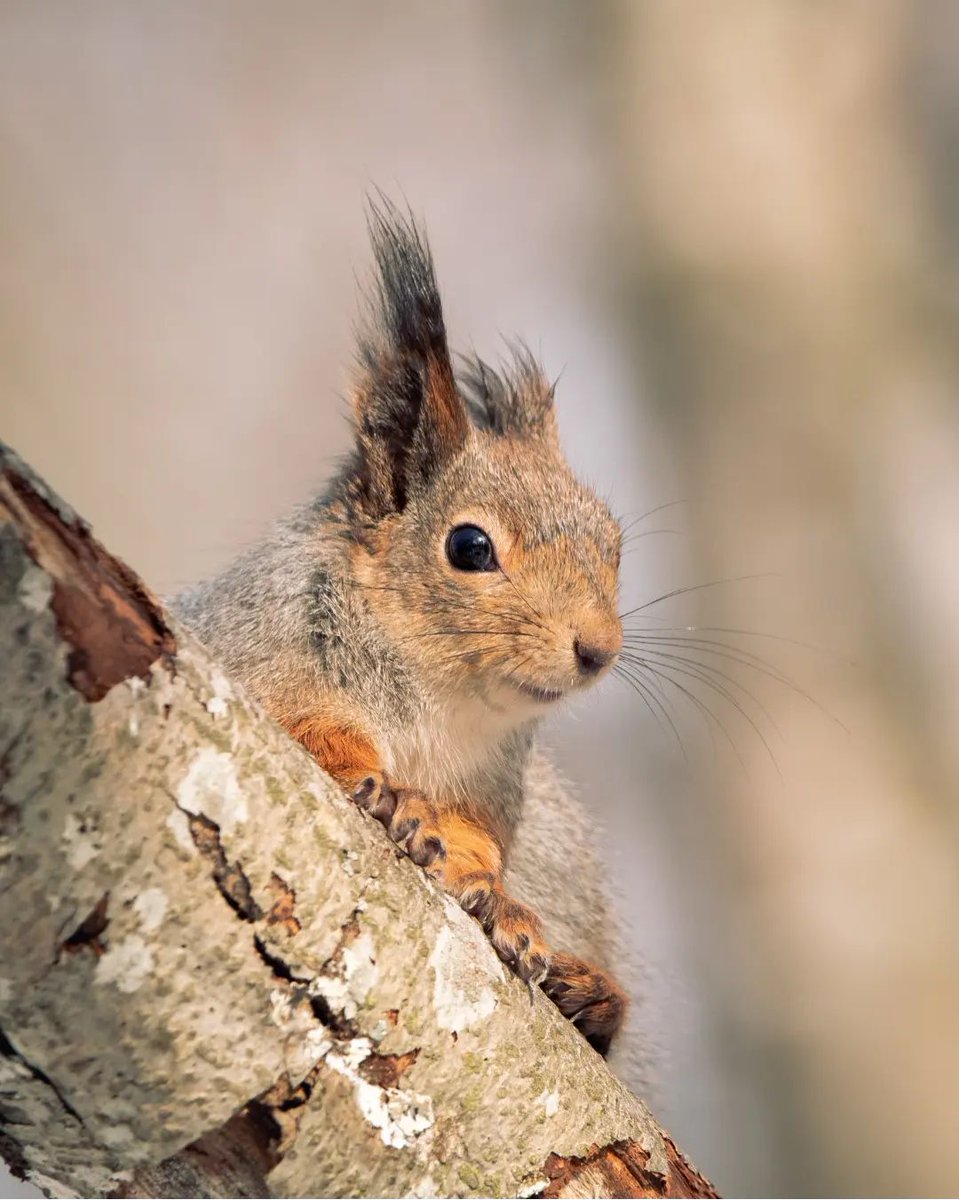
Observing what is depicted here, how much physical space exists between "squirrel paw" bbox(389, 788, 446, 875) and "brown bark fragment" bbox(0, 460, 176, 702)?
0.47m

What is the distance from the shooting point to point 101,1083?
946mm

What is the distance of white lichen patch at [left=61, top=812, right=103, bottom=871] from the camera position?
0.89 meters

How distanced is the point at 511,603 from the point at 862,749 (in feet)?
4.88

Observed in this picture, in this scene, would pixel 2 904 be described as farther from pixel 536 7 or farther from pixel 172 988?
pixel 536 7

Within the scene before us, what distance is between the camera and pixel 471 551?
5.97 feet

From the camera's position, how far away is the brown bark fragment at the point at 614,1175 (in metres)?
1.23

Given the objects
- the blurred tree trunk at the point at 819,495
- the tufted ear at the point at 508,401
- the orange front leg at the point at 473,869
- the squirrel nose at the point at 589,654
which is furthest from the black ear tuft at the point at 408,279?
the blurred tree trunk at the point at 819,495

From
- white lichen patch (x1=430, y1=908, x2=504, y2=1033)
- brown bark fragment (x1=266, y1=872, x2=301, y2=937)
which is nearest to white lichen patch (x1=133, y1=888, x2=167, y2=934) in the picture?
brown bark fragment (x1=266, y1=872, x2=301, y2=937)

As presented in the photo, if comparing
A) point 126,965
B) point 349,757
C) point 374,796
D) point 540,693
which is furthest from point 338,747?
point 126,965

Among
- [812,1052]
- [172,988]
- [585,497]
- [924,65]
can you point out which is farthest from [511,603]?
[924,65]

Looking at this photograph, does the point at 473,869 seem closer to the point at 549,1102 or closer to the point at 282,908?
the point at 549,1102

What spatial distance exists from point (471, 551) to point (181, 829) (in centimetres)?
94

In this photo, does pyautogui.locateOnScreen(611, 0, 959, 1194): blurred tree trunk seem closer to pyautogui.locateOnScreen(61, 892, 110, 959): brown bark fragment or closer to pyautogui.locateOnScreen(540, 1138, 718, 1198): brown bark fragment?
pyautogui.locateOnScreen(540, 1138, 718, 1198): brown bark fragment

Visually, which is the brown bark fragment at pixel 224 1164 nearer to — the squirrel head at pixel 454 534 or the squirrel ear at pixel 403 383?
the squirrel head at pixel 454 534
